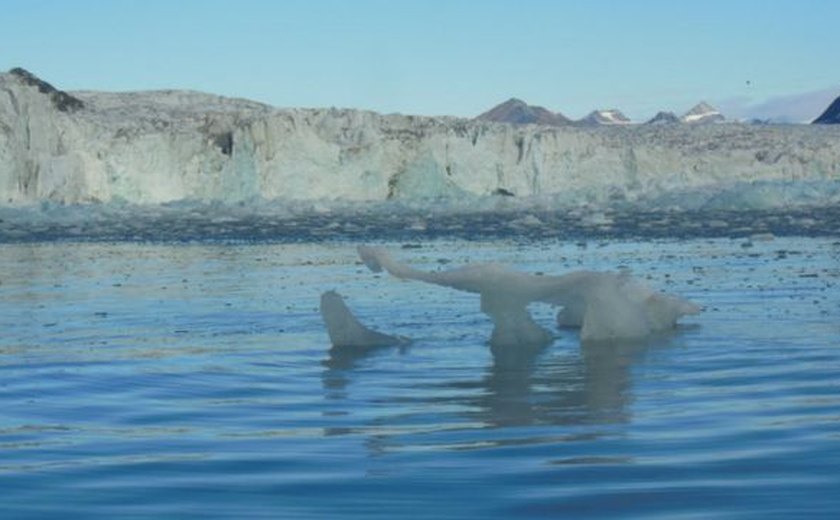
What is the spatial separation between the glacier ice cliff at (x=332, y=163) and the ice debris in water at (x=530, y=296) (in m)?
25.2

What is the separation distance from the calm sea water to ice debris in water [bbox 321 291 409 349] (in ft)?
0.37

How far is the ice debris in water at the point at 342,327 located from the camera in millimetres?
7547

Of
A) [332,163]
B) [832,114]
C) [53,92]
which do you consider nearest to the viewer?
[332,163]

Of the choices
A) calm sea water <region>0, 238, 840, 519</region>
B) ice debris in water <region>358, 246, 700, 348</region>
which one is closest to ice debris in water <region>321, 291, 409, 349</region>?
calm sea water <region>0, 238, 840, 519</region>

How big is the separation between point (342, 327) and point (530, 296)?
0.95 metres

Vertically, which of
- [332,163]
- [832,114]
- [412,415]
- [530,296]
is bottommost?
[412,415]

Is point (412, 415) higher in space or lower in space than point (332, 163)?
lower

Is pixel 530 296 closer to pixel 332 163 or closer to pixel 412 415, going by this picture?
pixel 412 415

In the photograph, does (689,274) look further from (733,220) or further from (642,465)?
(733,220)

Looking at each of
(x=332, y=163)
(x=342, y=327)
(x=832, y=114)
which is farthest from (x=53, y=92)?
(x=832, y=114)

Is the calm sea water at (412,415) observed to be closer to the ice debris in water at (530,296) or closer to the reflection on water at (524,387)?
the reflection on water at (524,387)

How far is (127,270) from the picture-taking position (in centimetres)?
1531

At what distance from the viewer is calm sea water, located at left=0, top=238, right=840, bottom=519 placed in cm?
376

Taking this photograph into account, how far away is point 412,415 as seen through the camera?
5.14 m
